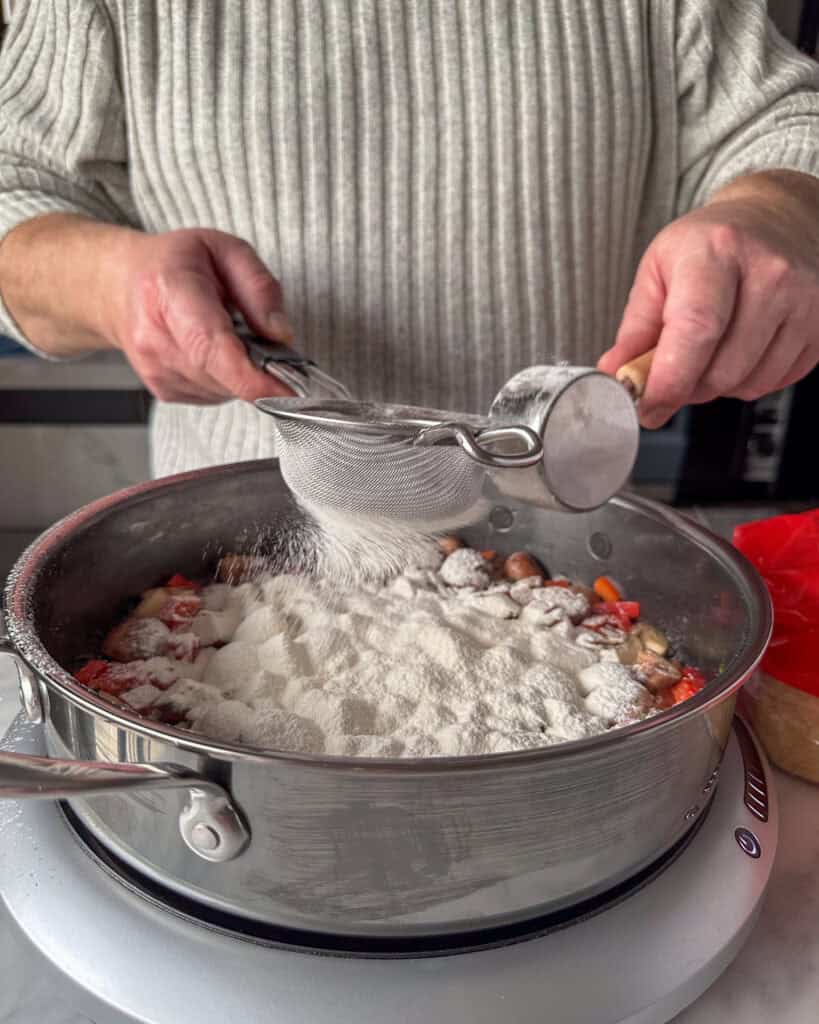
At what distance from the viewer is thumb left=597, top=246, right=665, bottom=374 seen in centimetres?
76

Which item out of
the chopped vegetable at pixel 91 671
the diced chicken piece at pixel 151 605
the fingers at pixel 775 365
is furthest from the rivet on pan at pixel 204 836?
the fingers at pixel 775 365

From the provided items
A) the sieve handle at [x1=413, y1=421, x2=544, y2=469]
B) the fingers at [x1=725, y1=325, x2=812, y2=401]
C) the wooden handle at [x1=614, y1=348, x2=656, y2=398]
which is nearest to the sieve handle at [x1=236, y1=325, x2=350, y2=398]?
the sieve handle at [x1=413, y1=421, x2=544, y2=469]

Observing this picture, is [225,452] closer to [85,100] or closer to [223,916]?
[85,100]

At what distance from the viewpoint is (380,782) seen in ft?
1.36

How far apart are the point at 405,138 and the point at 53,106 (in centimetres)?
36

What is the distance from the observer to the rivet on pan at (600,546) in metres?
0.82

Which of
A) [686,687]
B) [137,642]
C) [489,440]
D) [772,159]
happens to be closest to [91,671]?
[137,642]

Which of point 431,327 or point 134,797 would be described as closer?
point 134,797

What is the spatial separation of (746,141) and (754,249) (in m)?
0.33

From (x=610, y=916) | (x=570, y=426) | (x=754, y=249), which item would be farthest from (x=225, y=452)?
(x=610, y=916)

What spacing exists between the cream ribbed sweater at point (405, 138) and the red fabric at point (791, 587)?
0.38 m

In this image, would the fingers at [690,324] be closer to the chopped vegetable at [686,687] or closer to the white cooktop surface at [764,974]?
the chopped vegetable at [686,687]

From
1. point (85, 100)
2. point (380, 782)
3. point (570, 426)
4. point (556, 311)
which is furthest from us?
point (556, 311)

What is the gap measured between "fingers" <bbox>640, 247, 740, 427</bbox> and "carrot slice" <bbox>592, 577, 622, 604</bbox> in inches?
6.5
